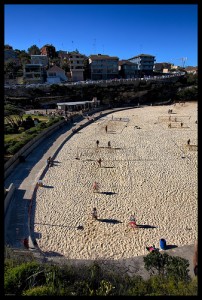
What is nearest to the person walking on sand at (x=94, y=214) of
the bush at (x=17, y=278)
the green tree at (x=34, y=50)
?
the bush at (x=17, y=278)

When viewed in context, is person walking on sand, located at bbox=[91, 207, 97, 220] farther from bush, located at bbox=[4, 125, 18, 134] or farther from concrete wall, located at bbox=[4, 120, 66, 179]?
bush, located at bbox=[4, 125, 18, 134]

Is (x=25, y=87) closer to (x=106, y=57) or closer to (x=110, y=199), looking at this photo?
(x=106, y=57)

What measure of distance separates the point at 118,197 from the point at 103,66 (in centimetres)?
5368

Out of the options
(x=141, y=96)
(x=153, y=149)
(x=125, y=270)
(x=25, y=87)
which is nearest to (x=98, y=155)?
(x=153, y=149)

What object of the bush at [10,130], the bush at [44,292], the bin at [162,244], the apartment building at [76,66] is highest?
the apartment building at [76,66]

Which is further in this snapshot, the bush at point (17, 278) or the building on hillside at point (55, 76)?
the building on hillside at point (55, 76)

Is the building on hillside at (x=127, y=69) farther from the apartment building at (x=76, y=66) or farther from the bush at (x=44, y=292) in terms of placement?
the bush at (x=44, y=292)

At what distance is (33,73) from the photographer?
54.7 m

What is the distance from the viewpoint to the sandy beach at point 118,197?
10930 millimetres

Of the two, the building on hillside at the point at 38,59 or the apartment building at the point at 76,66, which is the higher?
the building on hillside at the point at 38,59

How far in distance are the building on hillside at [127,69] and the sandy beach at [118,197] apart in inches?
1798

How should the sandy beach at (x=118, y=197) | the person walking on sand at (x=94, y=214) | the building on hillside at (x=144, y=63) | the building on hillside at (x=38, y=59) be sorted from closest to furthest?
the sandy beach at (x=118, y=197)
the person walking on sand at (x=94, y=214)
the building on hillside at (x=38, y=59)
the building on hillside at (x=144, y=63)

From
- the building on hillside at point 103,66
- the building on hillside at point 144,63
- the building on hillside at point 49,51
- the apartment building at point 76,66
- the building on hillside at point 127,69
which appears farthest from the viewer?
the building on hillside at point 49,51

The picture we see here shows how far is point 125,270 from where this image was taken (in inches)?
317
